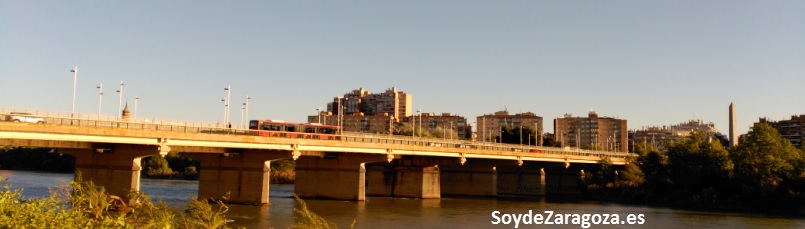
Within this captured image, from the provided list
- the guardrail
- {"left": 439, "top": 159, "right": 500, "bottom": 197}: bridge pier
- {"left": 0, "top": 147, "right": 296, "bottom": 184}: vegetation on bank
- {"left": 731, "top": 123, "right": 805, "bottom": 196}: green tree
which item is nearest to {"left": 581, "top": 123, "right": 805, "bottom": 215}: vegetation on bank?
{"left": 731, "top": 123, "right": 805, "bottom": 196}: green tree

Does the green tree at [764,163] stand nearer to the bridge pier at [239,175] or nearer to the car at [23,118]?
the bridge pier at [239,175]

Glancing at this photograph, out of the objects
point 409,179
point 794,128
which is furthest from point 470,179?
point 794,128

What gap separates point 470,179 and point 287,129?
38.3 meters

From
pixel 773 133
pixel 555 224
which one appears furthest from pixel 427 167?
pixel 773 133

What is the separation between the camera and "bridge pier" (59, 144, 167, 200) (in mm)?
49344

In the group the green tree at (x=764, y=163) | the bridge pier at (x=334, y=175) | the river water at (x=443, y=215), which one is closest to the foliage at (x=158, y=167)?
the river water at (x=443, y=215)

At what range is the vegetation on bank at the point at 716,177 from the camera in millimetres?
73000

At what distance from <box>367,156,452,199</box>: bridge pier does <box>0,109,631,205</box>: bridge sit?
111 millimetres

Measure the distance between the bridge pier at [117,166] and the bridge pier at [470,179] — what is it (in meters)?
47.0

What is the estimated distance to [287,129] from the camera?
61938mm

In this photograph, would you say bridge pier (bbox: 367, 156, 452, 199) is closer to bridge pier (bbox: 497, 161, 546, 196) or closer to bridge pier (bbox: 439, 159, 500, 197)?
bridge pier (bbox: 439, 159, 500, 197)

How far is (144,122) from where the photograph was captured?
4581 centimetres

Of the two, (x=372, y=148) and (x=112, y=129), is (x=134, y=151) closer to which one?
(x=112, y=129)

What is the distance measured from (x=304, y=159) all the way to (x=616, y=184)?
44.2 meters
